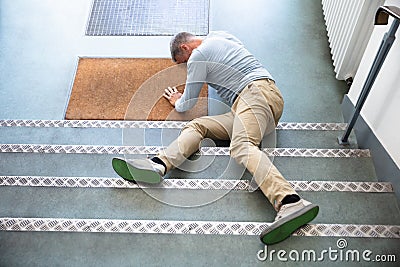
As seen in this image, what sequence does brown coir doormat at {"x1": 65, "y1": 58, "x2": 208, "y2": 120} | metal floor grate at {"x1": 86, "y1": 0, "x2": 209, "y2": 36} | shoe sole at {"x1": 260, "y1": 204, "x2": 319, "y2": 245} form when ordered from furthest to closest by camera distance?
1. metal floor grate at {"x1": 86, "y1": 0, "x2": 209, "y2": 36}
2. brown coir doormat at {"x1": 65, "y1": 58, "x2": 208, "y2": 120}
3. shoe sole at {"x1": 260, "y1": 204, "x2": 319, "y2": 245}

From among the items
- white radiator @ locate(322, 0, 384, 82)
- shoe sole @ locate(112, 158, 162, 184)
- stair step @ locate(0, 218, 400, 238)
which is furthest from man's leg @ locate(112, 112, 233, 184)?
white radiator @ locate(322, 0, 384, 82)

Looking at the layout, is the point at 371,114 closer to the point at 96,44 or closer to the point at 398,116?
the point at 398,116

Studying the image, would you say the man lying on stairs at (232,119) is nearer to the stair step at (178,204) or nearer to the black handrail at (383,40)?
the stair step at (178,204)

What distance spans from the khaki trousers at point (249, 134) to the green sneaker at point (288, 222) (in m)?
0.09

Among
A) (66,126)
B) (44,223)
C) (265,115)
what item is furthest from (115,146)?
(265,115)

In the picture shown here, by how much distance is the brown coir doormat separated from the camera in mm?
2459

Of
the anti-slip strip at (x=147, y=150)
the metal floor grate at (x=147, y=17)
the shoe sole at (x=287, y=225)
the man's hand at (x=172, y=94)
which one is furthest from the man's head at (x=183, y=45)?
the shoe sole at (x=287, y=225)

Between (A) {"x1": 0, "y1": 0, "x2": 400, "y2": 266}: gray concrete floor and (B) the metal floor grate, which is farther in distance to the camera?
(B) the metal floor grate

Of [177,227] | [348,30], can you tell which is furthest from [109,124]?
[348,30]

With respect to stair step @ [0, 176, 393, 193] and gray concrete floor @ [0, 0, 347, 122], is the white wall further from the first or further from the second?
gray concrete floor @ [0, 0, 347, 122]

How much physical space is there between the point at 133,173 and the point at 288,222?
70cm

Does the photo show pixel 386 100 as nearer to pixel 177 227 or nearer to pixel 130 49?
pixel 177 227

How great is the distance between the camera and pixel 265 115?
2088mm

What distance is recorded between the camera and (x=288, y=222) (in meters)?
1.61
